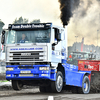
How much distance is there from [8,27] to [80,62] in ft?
21.9

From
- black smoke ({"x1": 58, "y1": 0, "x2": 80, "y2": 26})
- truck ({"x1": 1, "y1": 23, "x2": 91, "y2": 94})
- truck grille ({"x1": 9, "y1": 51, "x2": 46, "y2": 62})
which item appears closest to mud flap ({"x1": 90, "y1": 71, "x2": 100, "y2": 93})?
black smoke ({"x1": 58, "y1": 0, "x2": 80, "y2": 26})

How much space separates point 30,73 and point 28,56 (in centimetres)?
78

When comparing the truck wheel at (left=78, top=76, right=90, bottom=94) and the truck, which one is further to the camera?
the truck wheel at (left=78, top=76, right=90, bottom=94)

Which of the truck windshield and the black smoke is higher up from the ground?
the black smoke

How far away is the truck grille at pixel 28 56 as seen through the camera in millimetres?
14273

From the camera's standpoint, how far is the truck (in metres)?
14.2

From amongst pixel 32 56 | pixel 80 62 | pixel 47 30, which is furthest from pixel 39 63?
pixel 80 62

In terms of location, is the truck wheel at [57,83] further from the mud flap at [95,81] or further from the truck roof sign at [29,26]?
the mud flap at [95,81]

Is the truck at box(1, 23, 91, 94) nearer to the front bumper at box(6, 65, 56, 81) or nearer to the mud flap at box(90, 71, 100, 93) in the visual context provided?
the front bumper at box(6, 65, 56, 81)

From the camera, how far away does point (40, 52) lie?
14273mm

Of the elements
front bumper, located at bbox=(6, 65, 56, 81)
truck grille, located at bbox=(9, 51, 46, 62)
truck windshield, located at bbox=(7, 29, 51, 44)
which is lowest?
front bumper, located at bbox=(6, 65, 56, 81)

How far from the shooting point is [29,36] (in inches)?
575

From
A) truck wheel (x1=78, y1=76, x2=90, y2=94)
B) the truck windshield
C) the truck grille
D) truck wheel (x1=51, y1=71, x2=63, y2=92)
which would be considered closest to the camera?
the truck grille

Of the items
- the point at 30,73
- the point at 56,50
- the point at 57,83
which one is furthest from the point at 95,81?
the point at 30,73
